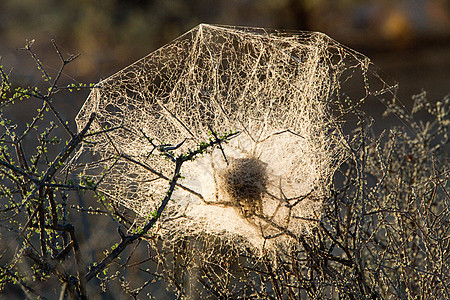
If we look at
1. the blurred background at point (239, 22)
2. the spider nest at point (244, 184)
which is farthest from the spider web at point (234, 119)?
the blurred background at point (239, 22)

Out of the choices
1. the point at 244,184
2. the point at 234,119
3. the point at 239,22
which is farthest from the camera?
the point at 239,22

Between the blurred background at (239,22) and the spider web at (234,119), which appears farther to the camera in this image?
the blurred background at (239,22)

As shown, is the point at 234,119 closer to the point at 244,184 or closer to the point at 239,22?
the point at 244,184

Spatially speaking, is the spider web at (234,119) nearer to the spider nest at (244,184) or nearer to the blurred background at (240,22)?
the spider nest at (244,184)

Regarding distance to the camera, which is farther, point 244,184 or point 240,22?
point 240,22

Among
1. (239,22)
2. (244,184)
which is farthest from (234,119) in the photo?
(239,22)

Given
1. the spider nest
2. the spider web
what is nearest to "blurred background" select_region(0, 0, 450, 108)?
the spider web

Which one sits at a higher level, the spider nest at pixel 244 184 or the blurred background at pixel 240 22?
the blurred background at pixel 240 22
